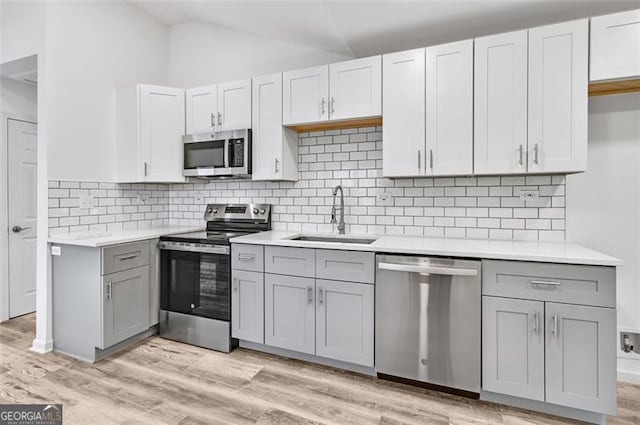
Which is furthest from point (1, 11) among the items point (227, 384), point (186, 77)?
point (227, 384)

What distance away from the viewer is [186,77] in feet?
12.5

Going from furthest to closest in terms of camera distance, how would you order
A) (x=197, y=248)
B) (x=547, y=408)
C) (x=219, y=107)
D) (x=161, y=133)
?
(x=161, y=133) < (x=219, y=107) < (x=197, y=248) < (x=547, y=408)

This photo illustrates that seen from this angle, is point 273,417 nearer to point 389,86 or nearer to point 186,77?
point 389,86

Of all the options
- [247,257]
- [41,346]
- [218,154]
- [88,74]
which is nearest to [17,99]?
[88,74]

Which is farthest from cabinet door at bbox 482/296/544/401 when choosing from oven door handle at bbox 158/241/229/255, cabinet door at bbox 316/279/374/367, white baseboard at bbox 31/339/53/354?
white baseboard at bbox 31/339/53/354

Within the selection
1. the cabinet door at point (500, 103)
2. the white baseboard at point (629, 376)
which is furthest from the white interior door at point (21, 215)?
the white baseboard at point (629, 376)

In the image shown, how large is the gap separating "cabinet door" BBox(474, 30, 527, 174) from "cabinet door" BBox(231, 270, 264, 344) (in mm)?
1837

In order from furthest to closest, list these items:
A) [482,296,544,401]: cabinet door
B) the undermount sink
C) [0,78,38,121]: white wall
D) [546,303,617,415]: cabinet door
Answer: [0,78,38,121]: white wall → the undermount sink → [482,296,544,401]: cabinet door → [546,303,617,415]: cabinet door

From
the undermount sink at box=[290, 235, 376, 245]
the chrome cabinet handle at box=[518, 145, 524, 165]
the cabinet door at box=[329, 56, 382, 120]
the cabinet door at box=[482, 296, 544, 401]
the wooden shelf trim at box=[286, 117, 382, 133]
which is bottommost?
the cabinet door at box=[482, 296, 544, 401]

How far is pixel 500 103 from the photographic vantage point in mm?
2256

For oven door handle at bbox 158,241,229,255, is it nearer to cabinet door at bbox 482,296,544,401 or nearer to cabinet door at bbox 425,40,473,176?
cabinet door at bbox 425,40,473,176

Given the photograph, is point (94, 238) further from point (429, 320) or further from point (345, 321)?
point (429, 320)

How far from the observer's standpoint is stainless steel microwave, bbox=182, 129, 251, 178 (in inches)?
119

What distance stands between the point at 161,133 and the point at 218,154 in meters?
0.65
